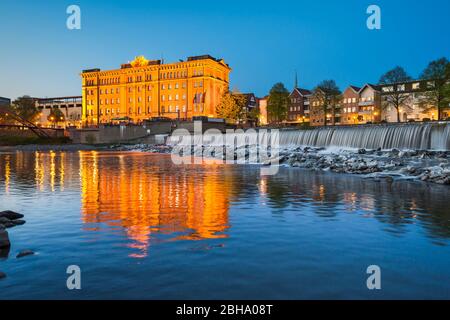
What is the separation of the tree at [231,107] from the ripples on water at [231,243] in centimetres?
10887

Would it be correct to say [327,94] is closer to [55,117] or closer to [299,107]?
[299,107]

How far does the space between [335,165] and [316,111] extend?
293ft

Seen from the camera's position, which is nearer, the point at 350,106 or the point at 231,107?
the point at 350,106

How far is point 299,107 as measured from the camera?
146 meters

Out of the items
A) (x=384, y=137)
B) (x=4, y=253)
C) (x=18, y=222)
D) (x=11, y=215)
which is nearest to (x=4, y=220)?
(x=18, y=222)

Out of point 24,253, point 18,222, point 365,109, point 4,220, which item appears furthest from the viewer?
point 365,109

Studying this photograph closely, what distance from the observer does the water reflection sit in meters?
12.6

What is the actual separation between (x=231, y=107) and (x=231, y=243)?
119 metres

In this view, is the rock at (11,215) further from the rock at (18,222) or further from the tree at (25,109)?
the tree at (25,109)

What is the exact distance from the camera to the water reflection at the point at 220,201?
41.3 feet

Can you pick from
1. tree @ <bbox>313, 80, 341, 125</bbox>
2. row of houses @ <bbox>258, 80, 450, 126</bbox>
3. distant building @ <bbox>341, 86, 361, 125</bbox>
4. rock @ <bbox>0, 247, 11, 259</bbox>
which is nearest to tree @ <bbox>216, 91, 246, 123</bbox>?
row of houses @ <bbox>258, 80, 450, 126</bbox>

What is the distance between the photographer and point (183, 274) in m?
8.27

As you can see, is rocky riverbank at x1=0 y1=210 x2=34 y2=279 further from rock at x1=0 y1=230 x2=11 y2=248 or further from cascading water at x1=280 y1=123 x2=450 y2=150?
cascading water at x1=280 y1=123 x2=450 y2=150

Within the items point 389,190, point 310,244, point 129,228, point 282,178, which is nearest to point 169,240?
point 129,228
